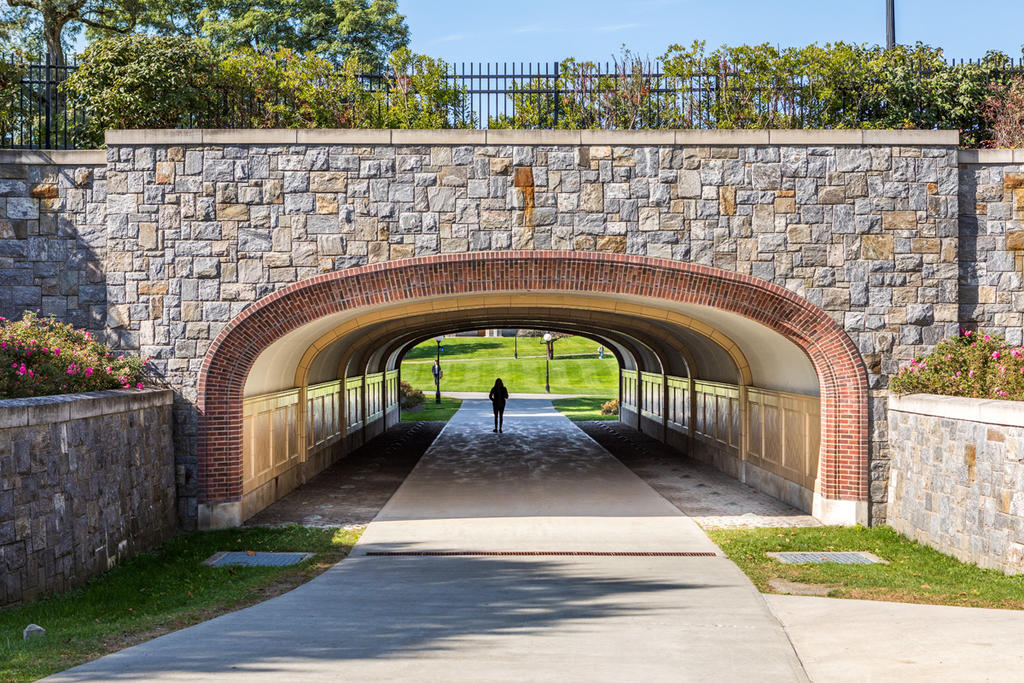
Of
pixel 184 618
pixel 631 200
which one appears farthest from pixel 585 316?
pixel 184 618

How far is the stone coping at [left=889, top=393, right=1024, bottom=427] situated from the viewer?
8.47 metres

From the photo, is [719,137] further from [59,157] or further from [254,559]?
[59,157]

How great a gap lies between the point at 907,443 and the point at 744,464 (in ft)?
14.7

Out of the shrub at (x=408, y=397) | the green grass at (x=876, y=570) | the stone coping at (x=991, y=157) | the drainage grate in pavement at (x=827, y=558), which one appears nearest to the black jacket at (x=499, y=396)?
the shrub at (x=408, y=397)

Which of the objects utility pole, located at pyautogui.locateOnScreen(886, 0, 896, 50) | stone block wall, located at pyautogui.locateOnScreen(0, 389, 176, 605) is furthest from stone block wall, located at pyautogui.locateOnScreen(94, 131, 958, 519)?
utility pole, located at pyautogui.locateOnScreen(886, 0, 896, 50)

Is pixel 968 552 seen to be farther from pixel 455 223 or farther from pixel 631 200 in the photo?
pixel 455 223

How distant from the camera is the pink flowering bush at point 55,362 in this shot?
905 cm

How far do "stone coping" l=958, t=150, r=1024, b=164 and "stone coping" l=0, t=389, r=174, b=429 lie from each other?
1011cm

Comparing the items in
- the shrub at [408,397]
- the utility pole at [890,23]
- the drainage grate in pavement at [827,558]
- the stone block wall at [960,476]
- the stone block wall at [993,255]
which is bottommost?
the shrub at [408,397]

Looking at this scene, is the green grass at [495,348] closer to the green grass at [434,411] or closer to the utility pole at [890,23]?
the green grass at [434,411]

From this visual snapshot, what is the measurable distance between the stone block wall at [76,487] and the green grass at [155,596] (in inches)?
8.5

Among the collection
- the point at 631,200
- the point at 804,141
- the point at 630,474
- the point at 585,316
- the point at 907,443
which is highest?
the point at 804,141

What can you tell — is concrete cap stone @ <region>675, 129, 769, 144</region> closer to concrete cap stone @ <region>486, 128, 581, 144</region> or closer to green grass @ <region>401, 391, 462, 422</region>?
concrete cap stone @ <region>486, 128, 581, 144</region>

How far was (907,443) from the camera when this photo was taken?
10.9m
